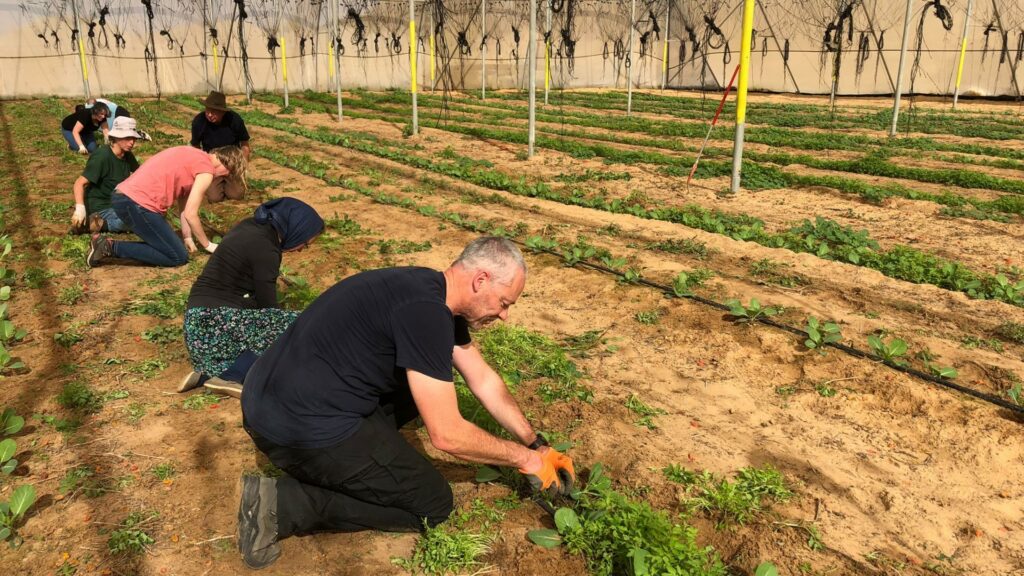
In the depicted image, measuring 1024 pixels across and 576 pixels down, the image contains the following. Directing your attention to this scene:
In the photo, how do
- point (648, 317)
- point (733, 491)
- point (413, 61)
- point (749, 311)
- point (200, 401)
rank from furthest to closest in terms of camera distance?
point (413, 61)
point (648, 317)
point (749, 311)
point (200, 401)
point (733, 491)

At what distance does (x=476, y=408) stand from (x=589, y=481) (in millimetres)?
928

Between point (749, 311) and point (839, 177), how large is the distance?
5826 millimetres

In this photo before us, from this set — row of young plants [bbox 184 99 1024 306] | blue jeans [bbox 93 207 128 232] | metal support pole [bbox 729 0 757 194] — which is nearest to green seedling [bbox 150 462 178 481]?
blue jeans [bbox 93 207 128 232]

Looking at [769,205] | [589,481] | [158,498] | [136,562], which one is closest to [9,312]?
[158,498]

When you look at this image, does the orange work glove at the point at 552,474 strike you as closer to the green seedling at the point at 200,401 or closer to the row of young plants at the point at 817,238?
the green seedling at the point at 200,401

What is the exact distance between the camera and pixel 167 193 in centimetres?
550

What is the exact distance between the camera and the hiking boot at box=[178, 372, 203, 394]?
13.1 ft

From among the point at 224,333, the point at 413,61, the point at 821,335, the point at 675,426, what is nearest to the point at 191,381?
the point at 224,333

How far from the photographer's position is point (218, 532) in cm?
287

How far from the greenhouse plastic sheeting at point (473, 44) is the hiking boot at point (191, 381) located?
1955 centimetres

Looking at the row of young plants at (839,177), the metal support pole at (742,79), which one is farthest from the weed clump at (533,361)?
the row of young plants at (839,177)

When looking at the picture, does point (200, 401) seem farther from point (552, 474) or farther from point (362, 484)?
point (552, 474)

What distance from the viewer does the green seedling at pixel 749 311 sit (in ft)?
16.0

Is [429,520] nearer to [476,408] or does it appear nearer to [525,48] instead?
[476,408]
